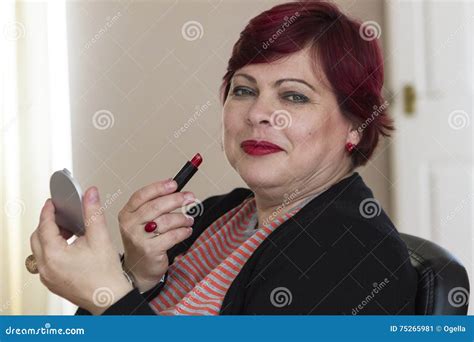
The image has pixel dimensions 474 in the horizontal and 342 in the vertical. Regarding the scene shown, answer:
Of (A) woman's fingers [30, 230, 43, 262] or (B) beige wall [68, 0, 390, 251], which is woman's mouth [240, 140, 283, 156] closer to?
(A) woman's fingers [30, 230, 43, 262]

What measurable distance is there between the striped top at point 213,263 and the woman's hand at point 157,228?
49mm

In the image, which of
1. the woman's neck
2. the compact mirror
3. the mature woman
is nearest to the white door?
the mature woman

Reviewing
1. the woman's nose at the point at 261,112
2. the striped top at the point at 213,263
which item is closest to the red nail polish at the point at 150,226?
the striped top at the point at 213,263

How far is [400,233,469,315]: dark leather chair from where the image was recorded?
958 mm

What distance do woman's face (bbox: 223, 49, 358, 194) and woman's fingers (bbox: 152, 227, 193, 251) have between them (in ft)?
0.50

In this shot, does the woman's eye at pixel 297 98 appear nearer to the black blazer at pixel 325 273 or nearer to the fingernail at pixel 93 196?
the black blazer at pixel 325 273

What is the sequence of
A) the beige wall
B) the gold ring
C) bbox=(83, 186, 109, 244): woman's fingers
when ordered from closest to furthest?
bbox=(83, 186, 109, 244): woman's fingers < the gold ring < the beige wall

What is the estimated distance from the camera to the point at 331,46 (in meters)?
1.16

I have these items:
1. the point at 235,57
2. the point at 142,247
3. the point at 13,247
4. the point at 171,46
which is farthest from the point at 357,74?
the point at 13,247

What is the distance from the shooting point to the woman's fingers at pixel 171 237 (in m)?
1.10

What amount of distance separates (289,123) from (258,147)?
0.22ft

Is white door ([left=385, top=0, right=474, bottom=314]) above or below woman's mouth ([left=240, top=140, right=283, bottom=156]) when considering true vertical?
above
